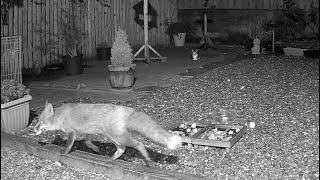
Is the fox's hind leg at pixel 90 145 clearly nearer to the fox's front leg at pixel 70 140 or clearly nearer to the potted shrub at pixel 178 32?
the fox's front leg at pixel 70 140

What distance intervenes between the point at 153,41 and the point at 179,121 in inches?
348

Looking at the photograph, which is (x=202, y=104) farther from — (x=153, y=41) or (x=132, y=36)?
(x=153, y=41)

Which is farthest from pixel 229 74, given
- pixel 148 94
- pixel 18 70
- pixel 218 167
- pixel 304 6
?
pixel 304 6

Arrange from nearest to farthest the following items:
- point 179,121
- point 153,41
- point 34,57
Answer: point 179,121 < point 34,57 < point 153,41

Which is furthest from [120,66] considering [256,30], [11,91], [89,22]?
[256,30]

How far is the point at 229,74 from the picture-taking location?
29.0 ft

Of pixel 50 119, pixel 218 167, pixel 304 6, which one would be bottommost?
pixel 218 167

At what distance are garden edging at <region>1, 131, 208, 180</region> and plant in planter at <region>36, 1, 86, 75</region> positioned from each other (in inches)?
191

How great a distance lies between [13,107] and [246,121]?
258 cm

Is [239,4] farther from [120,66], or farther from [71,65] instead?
[120,66]

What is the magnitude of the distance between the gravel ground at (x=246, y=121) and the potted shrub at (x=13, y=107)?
0.15 meters

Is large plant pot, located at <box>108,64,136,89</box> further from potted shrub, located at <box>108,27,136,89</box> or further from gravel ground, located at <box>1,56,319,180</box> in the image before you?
gravel ground, located at <box>1,56,319,180</box>

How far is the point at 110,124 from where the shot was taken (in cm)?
390

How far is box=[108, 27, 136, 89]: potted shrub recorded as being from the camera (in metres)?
7.97
